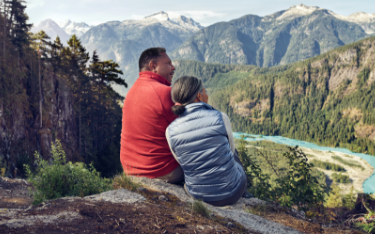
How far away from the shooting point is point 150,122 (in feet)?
14.3

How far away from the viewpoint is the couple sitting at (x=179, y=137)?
143 inches

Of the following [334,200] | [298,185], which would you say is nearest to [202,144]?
[298,185]

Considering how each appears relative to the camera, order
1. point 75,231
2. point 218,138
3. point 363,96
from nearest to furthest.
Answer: point 75,231, point 218,138, point 363,96

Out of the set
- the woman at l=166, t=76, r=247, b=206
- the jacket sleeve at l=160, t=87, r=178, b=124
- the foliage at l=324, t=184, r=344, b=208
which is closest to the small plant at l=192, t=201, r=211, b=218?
the woman at l=166, t=76, r=247, b=206

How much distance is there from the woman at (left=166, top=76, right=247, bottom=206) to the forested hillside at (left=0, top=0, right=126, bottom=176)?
69.9 feet

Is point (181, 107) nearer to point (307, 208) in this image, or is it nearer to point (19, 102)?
point (307, 208)

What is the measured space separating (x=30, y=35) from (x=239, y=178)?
3370 centimetres

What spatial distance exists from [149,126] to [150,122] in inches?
3.2

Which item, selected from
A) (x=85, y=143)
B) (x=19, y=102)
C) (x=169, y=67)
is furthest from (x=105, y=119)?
(x=169, y=67)

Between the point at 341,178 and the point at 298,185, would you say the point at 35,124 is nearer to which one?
the point at 298,185

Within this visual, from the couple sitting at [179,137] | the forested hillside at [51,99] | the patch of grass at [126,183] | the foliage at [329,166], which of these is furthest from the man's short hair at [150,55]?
the foliage at [329,166]

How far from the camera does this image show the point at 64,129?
30.3 m

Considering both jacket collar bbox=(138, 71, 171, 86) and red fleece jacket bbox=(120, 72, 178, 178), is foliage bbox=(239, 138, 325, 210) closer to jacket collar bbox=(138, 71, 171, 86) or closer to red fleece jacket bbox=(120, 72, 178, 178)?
red fleece jacket bbox=(120, 72, 178, 178)

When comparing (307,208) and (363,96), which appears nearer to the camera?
(307,208)
